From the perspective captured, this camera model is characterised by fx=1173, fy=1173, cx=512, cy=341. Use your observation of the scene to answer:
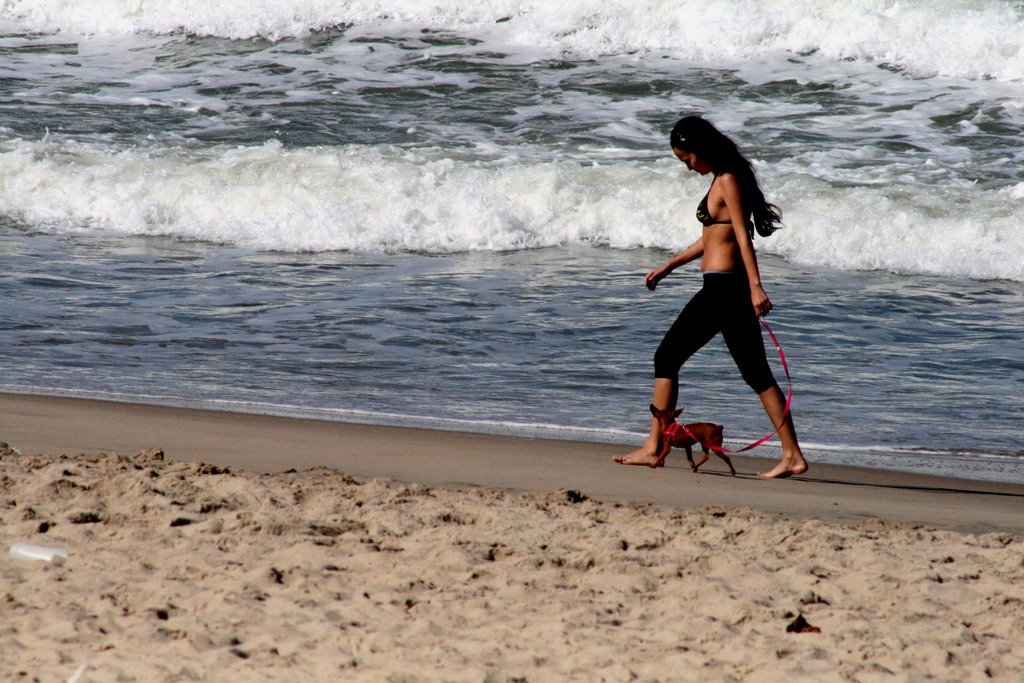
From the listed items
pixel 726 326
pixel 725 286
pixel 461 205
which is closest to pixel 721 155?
pixel 725 286

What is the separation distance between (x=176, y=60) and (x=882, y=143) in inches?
432

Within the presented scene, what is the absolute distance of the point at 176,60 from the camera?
18.7 meters

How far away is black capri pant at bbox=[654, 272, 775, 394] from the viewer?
5086mm

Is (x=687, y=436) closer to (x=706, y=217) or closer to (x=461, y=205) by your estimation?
(x=706, y=217)

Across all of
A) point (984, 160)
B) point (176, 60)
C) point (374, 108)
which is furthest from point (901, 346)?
point (176, 60)

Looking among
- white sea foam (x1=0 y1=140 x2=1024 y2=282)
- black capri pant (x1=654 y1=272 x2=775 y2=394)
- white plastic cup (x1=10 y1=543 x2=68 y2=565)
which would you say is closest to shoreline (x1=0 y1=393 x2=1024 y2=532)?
black capri pant (x1=654 y1=272 x2=775 y2=394)

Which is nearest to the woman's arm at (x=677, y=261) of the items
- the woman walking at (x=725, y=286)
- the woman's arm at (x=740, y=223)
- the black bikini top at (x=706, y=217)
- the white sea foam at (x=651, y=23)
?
the woman walking at (x=725, y=286)

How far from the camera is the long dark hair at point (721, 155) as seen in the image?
4902mm

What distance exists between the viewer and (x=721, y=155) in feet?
16.1

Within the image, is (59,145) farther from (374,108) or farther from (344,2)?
(344,2)

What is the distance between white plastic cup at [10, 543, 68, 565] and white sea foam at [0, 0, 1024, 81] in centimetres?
1564

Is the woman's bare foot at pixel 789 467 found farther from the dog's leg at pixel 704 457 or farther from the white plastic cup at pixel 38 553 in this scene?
the white plastic cup at pixel 38 553

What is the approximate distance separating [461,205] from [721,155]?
295 inches

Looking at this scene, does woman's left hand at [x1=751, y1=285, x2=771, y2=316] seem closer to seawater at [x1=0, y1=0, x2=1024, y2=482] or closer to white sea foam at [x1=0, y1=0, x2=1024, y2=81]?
seawater at [x1=0, y1=0, x2=1024, y2=482]
